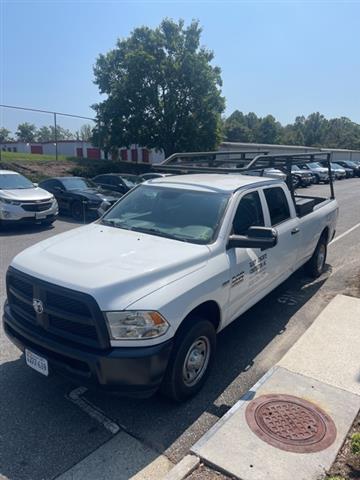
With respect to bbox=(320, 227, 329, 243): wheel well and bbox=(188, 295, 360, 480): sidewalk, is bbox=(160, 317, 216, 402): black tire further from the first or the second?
bbox=(320, 227, 329, 243): wheel well

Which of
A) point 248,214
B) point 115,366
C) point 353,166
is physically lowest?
point 115,366

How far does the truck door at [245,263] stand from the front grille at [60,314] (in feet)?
4.65

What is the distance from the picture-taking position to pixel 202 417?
10.3ft

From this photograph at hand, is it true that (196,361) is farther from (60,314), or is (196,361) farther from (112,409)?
(60,314)

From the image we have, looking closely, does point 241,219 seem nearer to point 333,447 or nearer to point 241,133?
point 333,447

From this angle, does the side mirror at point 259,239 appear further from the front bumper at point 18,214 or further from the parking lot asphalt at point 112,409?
the front bumper at point 18,214

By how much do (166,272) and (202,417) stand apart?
A: 1.22m

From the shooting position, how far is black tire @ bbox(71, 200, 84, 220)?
12.6 metres

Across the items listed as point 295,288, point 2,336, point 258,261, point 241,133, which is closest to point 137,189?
point 258,261

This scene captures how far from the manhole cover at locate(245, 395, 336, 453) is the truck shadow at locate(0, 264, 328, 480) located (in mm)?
322

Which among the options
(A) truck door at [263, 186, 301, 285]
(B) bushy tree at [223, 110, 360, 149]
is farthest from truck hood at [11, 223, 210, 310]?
(B) bushy tree at [223, 110, 360, 149]

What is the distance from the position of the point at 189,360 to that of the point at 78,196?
33.8 feet

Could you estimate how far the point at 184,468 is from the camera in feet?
8.17

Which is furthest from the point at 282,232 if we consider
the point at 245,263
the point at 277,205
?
the point at 245,263
